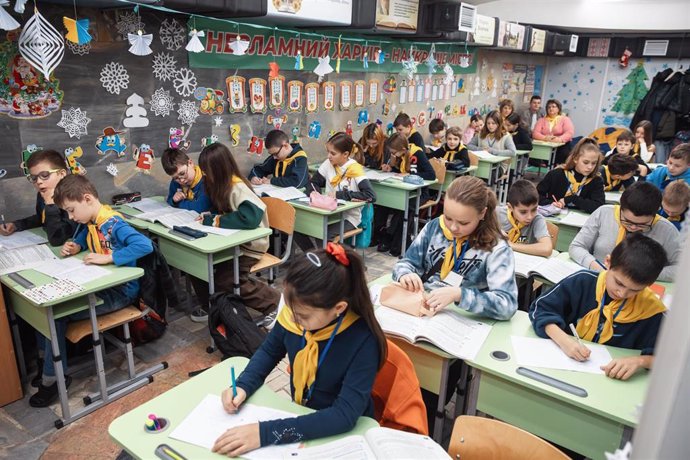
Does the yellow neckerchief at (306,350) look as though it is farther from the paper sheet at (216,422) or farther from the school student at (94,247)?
the school student at (94,247)

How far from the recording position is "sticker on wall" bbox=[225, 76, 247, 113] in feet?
13.7

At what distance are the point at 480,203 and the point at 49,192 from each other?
2442 millimetres

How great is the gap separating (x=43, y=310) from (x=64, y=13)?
189 centimetres

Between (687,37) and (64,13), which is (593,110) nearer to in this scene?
(687,37)

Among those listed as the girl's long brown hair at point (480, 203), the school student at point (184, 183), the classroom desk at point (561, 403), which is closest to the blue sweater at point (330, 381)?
the classroom desk at point (561, 403)

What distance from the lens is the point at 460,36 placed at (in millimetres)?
5781

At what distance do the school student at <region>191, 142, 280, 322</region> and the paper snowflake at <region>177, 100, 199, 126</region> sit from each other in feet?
2.64

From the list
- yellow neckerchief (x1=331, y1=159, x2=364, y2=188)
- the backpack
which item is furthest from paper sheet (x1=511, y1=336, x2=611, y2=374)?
yellow neckerchief (x1=331, y1=159, x2=364, y2=188)

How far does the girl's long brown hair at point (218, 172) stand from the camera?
3.21 m

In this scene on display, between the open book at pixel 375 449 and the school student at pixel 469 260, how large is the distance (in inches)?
28.0

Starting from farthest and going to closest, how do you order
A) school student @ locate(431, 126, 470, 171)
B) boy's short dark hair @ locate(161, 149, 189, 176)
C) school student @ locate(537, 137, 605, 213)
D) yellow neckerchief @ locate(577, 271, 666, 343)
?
school student @ locate(431, 126, 470, 171) < school student @ locate(537, 137, 605, 213) < boy's short dark hair @ locate(161, 149, 189, 176) < yellow neckerchief @ locate(577, 271, 666, 343)

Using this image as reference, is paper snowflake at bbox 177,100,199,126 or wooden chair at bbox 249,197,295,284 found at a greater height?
paper snowflake at bbox 177,100,199,126

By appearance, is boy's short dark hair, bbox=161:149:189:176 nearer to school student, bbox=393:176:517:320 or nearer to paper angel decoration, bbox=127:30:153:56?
paper angel decoration, bbox=127:30:153:56

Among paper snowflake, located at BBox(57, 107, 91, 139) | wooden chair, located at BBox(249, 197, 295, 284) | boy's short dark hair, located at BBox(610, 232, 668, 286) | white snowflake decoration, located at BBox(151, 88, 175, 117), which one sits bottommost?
wooden chair, located at BBox(249, 197, 295, 284)
